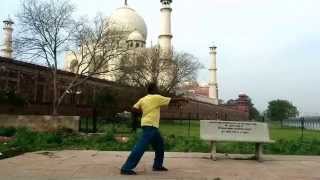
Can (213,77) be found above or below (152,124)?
above

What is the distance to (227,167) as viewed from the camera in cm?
964

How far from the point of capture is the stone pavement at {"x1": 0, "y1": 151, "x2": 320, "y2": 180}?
8.21 meters

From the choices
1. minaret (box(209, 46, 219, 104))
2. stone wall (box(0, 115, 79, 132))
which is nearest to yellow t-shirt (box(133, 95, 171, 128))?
stone wall (box(0, 115, 79, 132))

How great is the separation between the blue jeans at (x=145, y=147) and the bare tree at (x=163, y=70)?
36.2 meters

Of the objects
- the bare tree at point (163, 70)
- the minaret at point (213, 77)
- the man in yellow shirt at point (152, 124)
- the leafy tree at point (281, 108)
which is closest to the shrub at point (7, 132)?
the man in yellow shirt at point (152, 124)

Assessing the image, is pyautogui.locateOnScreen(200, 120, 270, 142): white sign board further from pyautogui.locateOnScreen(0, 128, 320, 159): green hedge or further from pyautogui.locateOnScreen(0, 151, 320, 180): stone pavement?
pyautogui.locateOnScreen(0, 128, 320, 159): green hedge

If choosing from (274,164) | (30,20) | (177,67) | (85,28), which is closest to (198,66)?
(177,67)

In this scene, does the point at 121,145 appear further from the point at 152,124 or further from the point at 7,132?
the point at 152,124

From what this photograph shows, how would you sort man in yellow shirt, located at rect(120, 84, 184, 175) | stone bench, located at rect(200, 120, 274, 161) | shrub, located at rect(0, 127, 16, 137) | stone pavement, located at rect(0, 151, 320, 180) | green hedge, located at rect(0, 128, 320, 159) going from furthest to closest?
1. shrub, located at rect(0, 127, 16, 137)
2. green hedge, located at rect(0, 128, 320, 159)
3. stone bench, located at rect(200, 120, 274, 161)
4. man in yellow shirt, located at rect(120, 84, 184, 175)
5. stone pavement, located at rect(0, 151, 320, 180)

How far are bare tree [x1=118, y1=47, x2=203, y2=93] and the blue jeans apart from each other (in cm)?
3616

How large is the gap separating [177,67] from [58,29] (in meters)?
20.4

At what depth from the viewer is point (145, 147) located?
862cm

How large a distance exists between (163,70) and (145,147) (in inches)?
1601

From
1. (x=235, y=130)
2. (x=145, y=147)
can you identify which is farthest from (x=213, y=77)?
(x=145, y=147)
